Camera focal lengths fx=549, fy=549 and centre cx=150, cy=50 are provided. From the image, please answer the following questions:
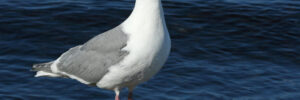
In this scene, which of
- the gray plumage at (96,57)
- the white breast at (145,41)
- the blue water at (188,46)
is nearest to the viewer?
the white breast at (145,41)

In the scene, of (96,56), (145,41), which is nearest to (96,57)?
(96,56)

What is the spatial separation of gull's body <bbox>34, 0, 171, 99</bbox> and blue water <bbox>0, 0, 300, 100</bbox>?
1856 mm

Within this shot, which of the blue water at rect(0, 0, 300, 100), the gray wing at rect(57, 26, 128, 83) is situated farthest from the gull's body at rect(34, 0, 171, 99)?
the blue water at rect(0, 0, 300, 100)

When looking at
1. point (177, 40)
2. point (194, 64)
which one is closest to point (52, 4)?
point (177, 40)

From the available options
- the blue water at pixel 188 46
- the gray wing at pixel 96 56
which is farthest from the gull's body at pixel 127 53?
the blue water at pixel 188 46

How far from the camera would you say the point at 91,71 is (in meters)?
6.79

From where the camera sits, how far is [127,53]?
245 inches

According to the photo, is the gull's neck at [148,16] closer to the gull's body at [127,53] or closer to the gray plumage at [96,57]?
the gull's body at [127,53]

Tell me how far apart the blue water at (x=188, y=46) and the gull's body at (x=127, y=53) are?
6.09ft

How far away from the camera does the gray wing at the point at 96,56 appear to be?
6402 millimetres

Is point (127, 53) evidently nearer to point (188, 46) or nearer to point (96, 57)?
point (96, 57)

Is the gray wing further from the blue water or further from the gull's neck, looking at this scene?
the blue water

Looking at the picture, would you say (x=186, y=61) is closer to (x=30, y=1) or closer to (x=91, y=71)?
(x=91, y=71)

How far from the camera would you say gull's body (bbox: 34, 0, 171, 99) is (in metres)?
6.11
